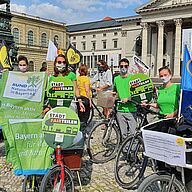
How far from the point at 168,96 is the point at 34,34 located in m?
66.5

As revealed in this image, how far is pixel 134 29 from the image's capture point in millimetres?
67438

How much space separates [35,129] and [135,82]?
6.95 ft

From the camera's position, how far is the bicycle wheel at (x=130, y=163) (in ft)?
15.3

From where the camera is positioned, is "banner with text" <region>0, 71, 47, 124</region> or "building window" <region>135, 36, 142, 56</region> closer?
"banner with text" <region>0, 71, 47, 124</region>

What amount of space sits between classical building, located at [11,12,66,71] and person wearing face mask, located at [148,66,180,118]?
57999mm

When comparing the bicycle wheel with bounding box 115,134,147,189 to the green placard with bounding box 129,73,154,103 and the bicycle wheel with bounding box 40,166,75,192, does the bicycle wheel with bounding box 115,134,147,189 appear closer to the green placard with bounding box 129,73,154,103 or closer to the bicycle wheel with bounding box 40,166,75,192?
the green placard with bounding box 129,73,154,103

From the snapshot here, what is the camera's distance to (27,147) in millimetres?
3752

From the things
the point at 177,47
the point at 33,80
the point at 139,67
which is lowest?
the point at 33,80

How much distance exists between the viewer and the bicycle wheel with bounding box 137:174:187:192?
3217 millimetres

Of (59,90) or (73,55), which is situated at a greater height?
(73,55)

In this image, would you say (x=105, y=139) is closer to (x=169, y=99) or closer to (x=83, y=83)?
(x=169, y=99)

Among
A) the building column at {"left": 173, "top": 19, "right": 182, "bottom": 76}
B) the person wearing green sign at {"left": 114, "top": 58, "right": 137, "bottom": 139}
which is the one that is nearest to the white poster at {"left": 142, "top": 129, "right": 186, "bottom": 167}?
the person wearing green sign at {"left": 114, "top": 58, "right": 137, "bottom": 139}

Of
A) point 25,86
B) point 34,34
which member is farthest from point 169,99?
point 34,34

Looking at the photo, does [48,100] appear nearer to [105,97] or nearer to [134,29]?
[105,97]
